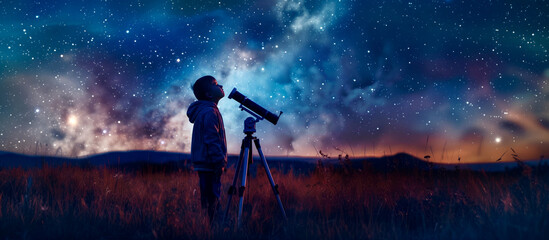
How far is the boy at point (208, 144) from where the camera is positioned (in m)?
5.33

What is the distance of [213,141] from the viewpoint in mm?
5316

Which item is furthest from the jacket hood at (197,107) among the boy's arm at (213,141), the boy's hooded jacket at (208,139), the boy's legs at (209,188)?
the boy's legs at (209,188)

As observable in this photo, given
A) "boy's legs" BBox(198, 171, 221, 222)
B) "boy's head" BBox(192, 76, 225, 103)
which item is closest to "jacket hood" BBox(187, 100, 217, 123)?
"boy's head" BBox(192, 76, 225, 103)

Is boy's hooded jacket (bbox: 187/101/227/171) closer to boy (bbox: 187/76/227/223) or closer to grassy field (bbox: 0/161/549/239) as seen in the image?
boy (bbox: 187/76/227/223)

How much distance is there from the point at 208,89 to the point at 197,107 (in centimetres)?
35

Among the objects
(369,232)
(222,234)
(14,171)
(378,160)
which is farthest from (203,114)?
(14,171)

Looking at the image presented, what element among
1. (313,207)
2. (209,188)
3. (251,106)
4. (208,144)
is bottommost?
(313,207)

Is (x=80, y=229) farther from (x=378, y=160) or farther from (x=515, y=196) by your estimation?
(x=515, y=196)

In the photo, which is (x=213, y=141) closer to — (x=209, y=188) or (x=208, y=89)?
(x=209, y=188)

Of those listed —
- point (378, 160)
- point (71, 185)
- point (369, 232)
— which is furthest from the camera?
point (378, 160)

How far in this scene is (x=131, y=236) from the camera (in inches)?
184

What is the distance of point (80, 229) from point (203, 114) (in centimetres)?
226

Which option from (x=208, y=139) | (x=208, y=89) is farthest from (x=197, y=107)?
(x=208, y=139)

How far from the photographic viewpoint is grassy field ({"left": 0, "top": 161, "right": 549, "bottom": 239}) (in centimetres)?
435
